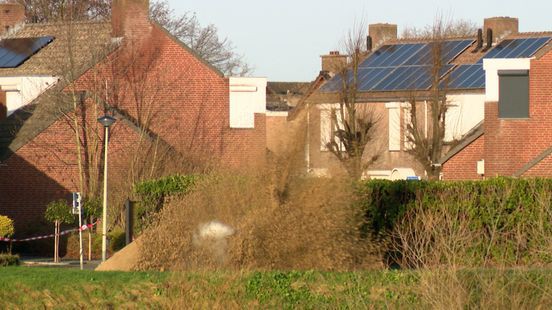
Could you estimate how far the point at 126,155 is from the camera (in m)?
48.7

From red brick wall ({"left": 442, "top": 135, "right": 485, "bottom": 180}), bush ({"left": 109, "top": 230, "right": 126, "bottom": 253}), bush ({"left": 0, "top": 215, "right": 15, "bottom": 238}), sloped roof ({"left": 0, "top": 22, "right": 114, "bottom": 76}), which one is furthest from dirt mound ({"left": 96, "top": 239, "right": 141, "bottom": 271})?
red brick wall ({"left": 442, "top": 135, "right": 485, "bottom": 180})

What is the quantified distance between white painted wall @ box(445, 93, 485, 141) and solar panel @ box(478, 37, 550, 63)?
7.63 feet

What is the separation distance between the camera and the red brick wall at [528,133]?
164 ft

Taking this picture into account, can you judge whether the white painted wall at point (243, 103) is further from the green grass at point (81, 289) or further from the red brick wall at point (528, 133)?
the green grass at point (81, 289)

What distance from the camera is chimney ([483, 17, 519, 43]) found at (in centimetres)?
6569

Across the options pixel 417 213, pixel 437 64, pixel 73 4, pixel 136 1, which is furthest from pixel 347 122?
pixel 417 213

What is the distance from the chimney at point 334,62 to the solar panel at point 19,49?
12.5 metres

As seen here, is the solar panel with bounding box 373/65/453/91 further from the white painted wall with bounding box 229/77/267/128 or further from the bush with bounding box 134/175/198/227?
the bush with bounding box 134/175/198/227

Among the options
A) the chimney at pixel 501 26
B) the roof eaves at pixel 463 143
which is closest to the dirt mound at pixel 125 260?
the roof eaves at pixel 463 143

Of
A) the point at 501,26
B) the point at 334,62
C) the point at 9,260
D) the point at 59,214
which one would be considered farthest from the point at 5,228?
the point at 501,26

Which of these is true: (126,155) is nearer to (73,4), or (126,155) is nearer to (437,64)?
(437,64)

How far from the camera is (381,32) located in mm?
70562

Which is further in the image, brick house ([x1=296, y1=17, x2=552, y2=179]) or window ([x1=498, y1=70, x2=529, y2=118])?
brick house ([x1=296, y1=17, x2=552, y2=179])

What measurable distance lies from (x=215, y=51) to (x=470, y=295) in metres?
62.0
